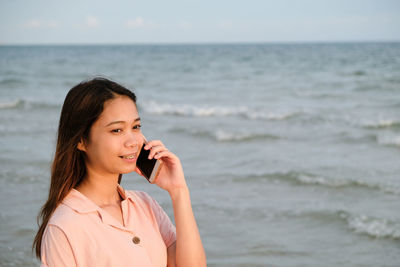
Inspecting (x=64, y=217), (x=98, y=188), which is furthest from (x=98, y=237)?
(x=98, y=188)

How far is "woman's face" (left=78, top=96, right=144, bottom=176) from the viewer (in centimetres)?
222

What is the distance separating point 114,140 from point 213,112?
13.3 meters

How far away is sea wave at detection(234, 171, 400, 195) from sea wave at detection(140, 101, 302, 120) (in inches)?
245

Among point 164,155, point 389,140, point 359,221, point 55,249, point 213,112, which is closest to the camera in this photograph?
point 55,249

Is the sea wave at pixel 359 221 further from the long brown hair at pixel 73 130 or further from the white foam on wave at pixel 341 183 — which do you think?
the long brown hair at pixel 73 130

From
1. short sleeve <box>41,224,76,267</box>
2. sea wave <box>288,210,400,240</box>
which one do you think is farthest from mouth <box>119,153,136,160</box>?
sea wave <box>288,210,400,240</box>

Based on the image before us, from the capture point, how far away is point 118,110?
88.0 inches

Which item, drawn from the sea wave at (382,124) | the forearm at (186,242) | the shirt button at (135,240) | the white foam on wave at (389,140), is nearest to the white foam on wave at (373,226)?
the forearm at (186,242)

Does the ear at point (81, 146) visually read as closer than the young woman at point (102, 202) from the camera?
No

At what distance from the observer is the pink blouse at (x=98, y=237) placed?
2.04 meters

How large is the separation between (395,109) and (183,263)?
45.0ft

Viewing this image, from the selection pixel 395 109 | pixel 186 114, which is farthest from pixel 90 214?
pixel 395 109

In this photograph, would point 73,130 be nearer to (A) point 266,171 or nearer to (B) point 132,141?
(B) point 132,141

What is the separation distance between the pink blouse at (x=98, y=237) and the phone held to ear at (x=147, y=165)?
146 mm
